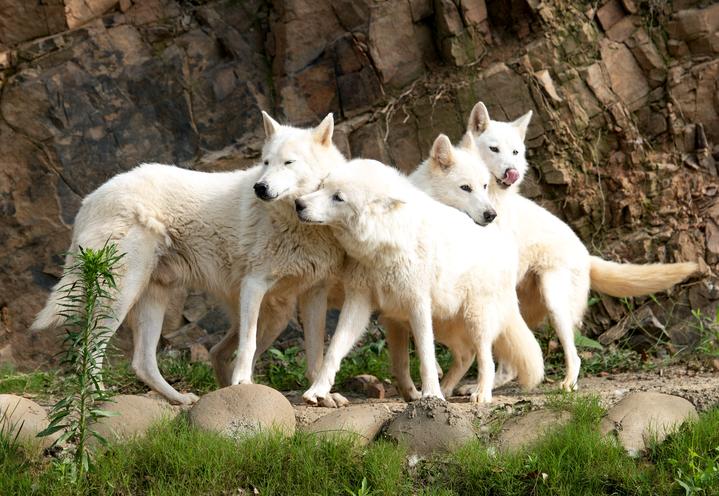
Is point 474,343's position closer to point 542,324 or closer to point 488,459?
point 488,459

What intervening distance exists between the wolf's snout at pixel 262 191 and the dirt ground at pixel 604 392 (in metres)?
1.63

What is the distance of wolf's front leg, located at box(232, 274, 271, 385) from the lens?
23.2 feet

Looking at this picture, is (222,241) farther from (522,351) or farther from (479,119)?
(479,119)

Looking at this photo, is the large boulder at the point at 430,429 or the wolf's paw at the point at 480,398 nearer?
the large boulder at the point at 430,429

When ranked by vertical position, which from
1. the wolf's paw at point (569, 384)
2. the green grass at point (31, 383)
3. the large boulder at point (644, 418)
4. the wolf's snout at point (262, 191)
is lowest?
the wolf's paw at point (569, 384)

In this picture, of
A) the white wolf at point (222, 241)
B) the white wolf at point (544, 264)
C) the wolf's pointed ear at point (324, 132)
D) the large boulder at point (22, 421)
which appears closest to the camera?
the large boulder at point (22, 421)

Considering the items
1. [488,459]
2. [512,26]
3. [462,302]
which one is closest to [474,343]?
[462,302]

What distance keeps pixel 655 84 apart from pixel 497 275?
456cm

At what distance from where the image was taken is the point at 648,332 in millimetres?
9781

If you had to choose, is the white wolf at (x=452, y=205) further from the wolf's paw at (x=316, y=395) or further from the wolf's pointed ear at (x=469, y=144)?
the wolf's paw at (x=316, y=395)

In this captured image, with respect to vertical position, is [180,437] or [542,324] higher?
[180,437]

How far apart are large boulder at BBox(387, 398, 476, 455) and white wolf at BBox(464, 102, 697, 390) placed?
259 cm

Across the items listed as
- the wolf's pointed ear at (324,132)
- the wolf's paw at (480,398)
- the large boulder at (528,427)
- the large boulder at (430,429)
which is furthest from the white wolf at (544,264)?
the large boulder at (430,429)

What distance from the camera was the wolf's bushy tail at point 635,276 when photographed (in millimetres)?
8850
